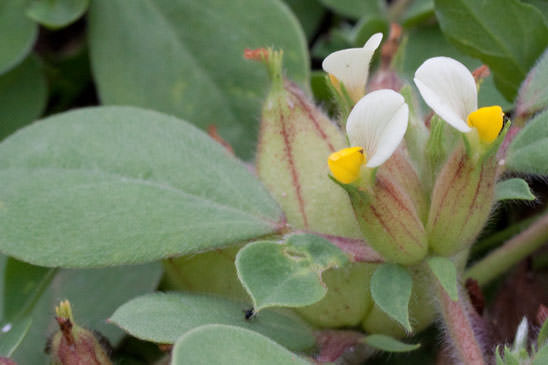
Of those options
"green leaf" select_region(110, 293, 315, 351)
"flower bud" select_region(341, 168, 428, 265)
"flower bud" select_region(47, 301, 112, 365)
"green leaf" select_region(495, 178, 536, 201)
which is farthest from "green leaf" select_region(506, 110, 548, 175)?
"flower bud" select_region(47, 301, 112, 365)

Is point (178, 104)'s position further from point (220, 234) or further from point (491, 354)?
point (491, 354)

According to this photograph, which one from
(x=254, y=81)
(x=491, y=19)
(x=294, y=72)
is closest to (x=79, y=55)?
(x=254, y=81)

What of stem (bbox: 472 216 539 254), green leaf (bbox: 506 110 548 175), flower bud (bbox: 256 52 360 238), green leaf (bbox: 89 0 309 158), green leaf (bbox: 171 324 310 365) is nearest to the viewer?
green leaf (bbox: 171 324 310 365)

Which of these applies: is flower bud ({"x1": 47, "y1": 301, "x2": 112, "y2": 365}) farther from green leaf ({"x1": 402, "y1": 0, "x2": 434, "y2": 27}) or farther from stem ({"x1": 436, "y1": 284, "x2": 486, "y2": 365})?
green leaf ({"x1": 402, "y1": 0, "x2": 434, "y2": 27})

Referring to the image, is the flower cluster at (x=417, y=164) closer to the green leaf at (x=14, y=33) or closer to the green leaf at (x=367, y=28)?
the green leaf at (x=367, y=28)

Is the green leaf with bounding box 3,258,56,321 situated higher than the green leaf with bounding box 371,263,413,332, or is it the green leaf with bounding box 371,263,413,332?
the green leaf with bounding box 371,263,413,332

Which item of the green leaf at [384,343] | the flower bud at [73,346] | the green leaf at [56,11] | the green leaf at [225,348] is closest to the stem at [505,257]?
the green leaf at [384,343]
